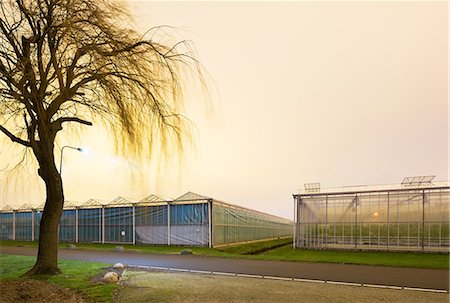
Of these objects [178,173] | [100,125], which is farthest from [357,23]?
[100,125]

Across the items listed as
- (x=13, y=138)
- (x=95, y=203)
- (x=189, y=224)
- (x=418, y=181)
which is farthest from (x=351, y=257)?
Result: (x=95, y=203)

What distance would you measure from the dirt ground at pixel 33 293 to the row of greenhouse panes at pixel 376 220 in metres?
21.7

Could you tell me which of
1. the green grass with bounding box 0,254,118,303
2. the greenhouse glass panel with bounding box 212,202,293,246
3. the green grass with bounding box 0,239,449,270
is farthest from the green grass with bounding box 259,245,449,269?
the green grass with bounding box 0,254,118,303

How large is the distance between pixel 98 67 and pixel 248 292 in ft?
22.1

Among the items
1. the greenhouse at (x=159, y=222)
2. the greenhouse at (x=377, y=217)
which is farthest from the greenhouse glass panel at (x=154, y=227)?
the greenhouse at (x=377, y=217)

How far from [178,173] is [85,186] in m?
5.95

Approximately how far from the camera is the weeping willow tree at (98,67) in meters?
9.00

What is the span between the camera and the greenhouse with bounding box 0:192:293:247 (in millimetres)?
27797

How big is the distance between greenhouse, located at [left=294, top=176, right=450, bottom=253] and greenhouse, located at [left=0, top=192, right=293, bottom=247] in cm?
600

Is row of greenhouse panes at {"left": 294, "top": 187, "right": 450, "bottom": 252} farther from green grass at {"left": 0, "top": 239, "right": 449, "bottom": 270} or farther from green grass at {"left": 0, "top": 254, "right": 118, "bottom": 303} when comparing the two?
green grass at {"left": 0, "top": 254, "right": 118, "bottom": 303}

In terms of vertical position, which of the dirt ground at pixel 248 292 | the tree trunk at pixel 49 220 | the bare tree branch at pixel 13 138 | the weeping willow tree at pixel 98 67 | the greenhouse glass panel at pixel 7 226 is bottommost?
the greenhouse glass panel at pixel 7 226

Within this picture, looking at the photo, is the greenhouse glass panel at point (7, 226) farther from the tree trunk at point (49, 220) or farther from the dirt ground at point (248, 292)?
the dirt ground at point (248, 292)

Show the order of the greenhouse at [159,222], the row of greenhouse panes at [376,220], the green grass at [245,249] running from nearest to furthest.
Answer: the row of greenhouse panes at [376,220] < the green grass at [245,249] < the greenhouse at [159,222]

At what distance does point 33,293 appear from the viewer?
7719 mm
